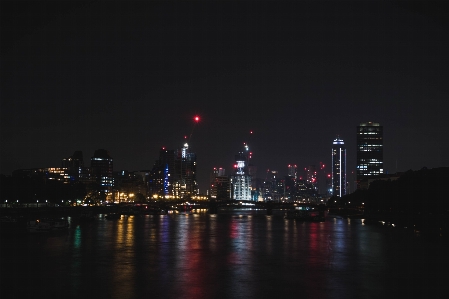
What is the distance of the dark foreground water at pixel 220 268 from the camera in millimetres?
36812

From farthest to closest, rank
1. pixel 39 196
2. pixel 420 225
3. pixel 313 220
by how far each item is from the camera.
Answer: pixel 39 196 → pixel 313 220 → pixel 420 225

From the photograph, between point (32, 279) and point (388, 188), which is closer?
point (32, 279)

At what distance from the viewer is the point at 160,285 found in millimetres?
38531

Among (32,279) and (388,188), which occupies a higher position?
(388,188)

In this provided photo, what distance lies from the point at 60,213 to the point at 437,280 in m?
120

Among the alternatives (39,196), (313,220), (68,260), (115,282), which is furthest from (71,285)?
(39,196)

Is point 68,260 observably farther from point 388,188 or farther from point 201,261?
point 388,188

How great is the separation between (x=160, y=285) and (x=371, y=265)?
20.3 metres

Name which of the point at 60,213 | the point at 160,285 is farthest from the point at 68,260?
the point at 60,213

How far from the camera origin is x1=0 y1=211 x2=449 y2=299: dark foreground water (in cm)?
3681

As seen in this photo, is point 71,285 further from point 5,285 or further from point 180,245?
point 180,245

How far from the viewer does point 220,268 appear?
4650 cm

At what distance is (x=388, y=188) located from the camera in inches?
5404

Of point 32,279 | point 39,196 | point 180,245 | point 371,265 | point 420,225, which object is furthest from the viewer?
point 39,196
